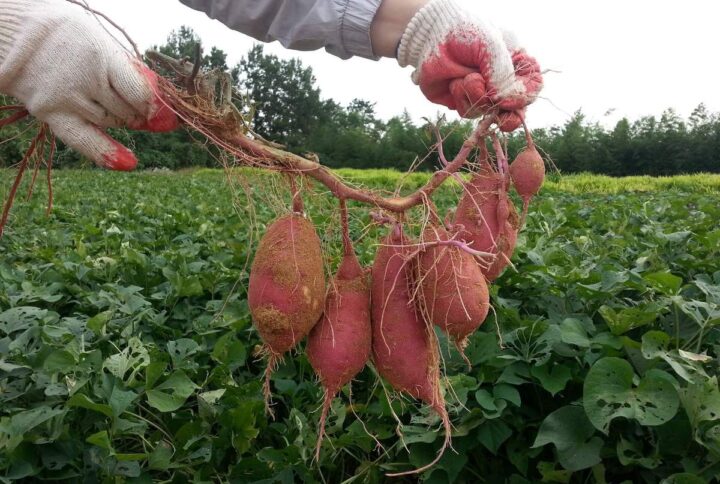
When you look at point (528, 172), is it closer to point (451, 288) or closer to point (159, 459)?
point (451, 288)

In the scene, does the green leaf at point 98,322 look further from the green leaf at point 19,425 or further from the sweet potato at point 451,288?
the sweet potato at point 451,288

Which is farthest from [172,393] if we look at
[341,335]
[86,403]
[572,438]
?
Answer: [572,438]

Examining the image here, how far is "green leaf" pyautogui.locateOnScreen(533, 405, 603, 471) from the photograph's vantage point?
1.59m

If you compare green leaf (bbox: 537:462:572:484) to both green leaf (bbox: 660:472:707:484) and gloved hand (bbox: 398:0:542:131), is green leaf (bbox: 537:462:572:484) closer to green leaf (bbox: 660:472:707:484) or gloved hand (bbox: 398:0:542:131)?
green leaf (bbox: 660:472:707:484)

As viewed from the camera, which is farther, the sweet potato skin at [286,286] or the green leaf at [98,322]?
the green leaf at [98,322]

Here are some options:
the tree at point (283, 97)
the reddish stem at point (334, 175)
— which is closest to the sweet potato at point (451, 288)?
the reddish stem at point (334, 175)

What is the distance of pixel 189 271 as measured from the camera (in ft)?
9.46

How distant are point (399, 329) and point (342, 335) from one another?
5.7 inches

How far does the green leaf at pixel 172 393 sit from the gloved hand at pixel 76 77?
663 mm

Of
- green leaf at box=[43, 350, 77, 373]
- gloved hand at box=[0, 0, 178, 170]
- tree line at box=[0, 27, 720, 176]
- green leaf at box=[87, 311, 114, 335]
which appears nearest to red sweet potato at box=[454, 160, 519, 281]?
gloved hand at box=[0, 0, 178, 170]

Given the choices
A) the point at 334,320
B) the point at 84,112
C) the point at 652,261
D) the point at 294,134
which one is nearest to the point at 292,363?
the point at 334,320

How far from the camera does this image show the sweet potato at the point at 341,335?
1406mm

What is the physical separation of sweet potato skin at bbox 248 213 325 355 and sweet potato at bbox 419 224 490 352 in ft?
0.89

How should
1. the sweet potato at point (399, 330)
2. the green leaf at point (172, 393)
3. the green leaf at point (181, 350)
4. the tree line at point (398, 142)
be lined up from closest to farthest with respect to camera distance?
the sweet potato at point (399, 330)
the green leaf at point (172, 393)
the green leaf at point (181, 350)
the tree line at point (398, 142)
